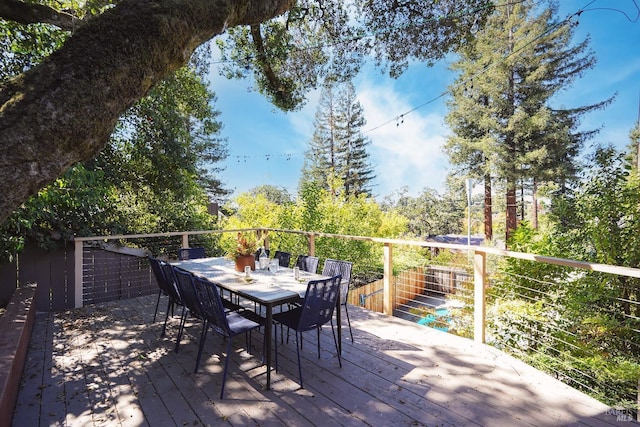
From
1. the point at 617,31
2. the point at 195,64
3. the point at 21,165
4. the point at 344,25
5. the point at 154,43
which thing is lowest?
the point at 21,165

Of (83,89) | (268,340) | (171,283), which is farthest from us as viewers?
(171,283)

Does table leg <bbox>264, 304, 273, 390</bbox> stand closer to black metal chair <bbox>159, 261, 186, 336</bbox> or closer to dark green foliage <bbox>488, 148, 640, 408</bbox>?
black metal chair <bbox>159, 261, 186, 336</bbox>

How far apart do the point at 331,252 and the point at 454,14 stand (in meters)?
5.56

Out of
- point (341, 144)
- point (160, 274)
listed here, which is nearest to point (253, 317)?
point (160, 274)

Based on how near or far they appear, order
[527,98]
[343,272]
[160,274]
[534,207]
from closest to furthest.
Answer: [343,272] < [160,274] < [527,98] < [534,207]

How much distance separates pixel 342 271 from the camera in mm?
3473

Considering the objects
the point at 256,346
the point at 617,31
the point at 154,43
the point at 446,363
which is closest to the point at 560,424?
the point at 446,363

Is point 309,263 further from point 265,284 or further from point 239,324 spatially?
point 239,324

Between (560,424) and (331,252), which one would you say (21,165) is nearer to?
(560,424)

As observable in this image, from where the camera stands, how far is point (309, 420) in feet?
7.06

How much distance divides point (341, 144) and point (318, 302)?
67.7 ft

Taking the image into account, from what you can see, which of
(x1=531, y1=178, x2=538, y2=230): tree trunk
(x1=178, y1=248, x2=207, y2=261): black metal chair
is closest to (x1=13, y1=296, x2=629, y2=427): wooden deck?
(x1=178, y1=248, x2=207, y2=261): black metal chair

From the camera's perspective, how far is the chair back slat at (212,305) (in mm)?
2461

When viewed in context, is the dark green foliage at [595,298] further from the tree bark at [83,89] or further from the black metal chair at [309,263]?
the tree bark at [83,89]
